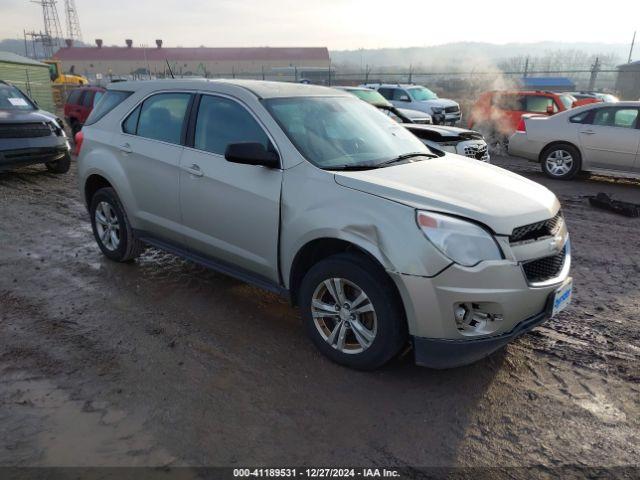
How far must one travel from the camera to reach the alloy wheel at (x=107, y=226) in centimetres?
511

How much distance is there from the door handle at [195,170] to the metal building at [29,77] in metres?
22.5

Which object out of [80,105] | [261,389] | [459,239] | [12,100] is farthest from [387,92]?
[261,389]

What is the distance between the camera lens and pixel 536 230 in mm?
3088

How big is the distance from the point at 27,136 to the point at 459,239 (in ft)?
30.0

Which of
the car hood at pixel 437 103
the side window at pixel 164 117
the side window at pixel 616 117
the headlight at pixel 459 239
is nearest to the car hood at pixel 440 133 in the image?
the side window at pixel 616 117

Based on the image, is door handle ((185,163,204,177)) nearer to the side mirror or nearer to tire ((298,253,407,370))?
the side mirror

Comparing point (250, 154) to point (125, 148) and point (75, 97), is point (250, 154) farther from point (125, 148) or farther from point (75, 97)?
point (75, 97)

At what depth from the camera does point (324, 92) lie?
4336mm

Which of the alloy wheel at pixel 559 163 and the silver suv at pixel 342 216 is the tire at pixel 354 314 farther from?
the alloy wheel at pixel 559 163

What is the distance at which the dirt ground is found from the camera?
262 centimetres

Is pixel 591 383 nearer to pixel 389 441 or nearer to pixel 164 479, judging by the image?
pixel 389 441

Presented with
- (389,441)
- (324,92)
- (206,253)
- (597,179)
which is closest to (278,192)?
(206,253)

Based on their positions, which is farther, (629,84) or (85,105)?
(629,84)

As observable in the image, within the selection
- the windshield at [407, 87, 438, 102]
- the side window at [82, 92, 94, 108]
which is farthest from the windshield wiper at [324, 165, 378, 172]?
the windshield at [407, 87, 438, 102]
